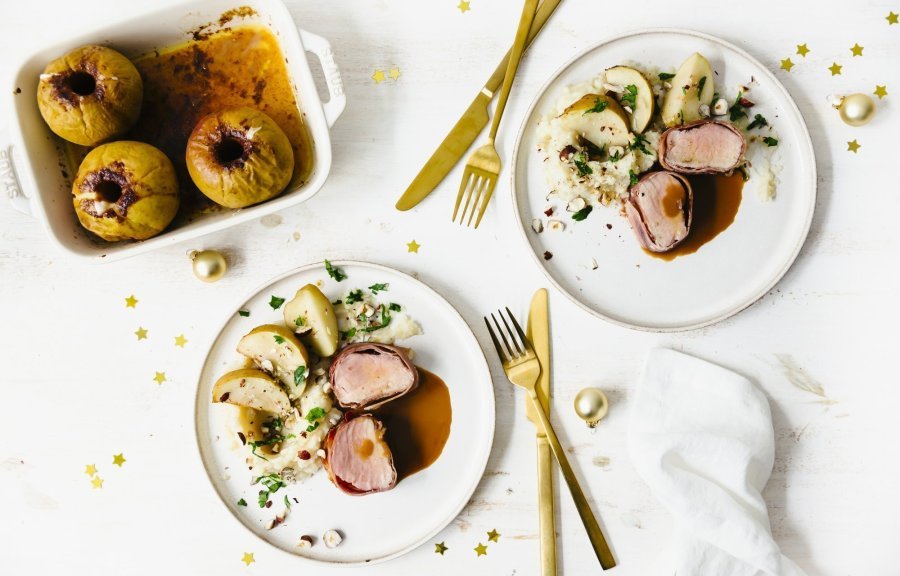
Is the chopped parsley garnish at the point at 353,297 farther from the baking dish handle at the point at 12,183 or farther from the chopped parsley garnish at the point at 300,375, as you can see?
the baking dish handle at the point at 12,183

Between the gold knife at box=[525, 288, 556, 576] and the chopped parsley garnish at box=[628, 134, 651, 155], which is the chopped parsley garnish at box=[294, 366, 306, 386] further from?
the chopped parsley garnish at box=[628, 134, 651, 155]

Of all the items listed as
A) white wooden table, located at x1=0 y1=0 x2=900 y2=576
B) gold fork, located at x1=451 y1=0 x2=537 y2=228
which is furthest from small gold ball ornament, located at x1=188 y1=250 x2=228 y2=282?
gold fork, located at x1=451 y1=0 x2=537 y2=228

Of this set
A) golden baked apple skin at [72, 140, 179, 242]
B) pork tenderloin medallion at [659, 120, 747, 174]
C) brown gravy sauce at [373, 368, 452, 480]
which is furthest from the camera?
brown gravy sauce at [373, 368, 452, 480]

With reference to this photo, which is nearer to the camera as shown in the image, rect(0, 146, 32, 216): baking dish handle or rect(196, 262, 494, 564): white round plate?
rect(0, 146, 32, 216): baking dish handle

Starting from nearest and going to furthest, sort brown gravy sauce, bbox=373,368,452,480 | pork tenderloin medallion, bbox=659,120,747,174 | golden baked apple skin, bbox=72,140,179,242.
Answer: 1. golden baked apple skin, bbox=72,140,179,242
2. pork tenderloin medallion, bbox=659,120,747,174
3. brown gravy sauce, bbox=373,368,452,480

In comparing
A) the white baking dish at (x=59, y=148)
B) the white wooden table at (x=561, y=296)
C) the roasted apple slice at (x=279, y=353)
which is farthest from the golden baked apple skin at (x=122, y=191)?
the roasted apple slice at (x=279, y=353)

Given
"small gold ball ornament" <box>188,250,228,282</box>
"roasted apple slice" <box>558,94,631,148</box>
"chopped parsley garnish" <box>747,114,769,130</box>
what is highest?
"roasted apple slice" <box>558,94,631,148</box>
